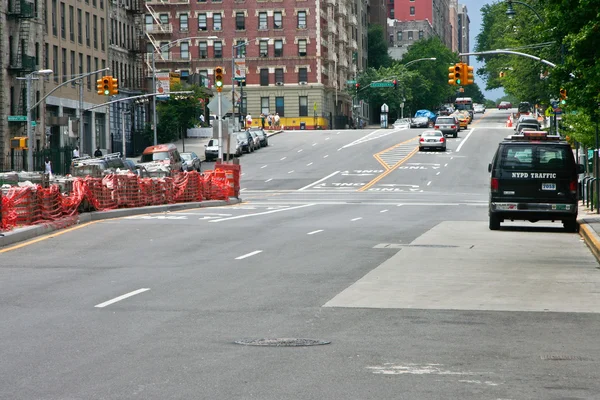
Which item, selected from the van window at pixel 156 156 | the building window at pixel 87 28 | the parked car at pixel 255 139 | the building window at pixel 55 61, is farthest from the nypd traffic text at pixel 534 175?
the parked car at pixel 255 139

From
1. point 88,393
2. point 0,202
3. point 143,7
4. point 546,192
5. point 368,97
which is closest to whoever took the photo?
point 88,393

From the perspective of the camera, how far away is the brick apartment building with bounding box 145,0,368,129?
12575cm

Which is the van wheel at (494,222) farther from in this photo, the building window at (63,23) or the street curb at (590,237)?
the building window at (63,23)

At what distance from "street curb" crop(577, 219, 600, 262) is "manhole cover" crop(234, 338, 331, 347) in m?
10.2

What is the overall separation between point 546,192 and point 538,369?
697 inches

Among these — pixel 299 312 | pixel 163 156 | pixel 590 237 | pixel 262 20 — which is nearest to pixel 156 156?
pixel 163 156

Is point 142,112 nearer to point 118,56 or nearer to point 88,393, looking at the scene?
point 118,56

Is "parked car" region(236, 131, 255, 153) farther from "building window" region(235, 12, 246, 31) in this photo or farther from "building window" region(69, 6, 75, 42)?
"building window" region(235, 12, 246, 31)

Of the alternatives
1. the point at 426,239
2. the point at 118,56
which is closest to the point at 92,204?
the point at 426,239

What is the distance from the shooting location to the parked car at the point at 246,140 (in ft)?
285

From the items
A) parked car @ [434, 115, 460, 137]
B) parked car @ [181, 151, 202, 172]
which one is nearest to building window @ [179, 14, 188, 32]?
parked car @ [434, 115, 460, 137]

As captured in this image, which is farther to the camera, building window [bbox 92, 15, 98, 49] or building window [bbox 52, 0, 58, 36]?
building window [bbox 92, 15, 98, 49]

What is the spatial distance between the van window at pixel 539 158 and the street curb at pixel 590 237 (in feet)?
5.03

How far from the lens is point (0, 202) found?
74.2 feet
